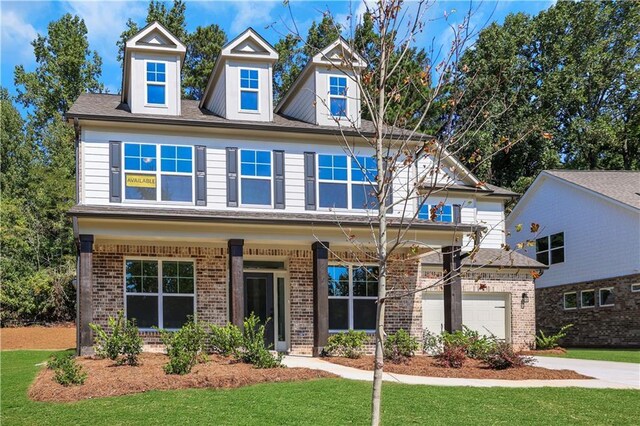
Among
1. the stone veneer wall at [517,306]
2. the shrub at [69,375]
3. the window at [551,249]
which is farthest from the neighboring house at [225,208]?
the window at [551,249]

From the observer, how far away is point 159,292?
16.7m

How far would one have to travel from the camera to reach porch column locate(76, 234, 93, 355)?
14.5 meters

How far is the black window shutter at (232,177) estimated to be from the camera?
16.6 metres

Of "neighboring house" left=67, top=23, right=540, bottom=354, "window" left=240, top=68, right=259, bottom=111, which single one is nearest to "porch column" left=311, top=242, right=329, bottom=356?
"neighboring house" left=67, top=23, right=540, bottom=354

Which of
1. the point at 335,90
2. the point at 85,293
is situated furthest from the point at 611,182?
the point at 85,293

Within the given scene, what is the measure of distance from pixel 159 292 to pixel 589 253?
646 inches

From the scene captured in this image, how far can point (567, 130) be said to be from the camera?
A: 37.0m

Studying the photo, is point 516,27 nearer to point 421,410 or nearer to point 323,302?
point 323,302

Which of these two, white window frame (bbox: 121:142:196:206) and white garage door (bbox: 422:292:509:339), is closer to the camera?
white window frame (bbox: 121:142:196:206)

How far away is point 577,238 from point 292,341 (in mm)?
13978

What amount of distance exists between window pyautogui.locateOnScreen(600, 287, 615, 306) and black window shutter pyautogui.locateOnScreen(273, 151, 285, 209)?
13.8 m

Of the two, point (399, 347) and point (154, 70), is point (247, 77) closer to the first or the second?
point (154, 70)

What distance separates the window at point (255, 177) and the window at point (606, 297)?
14.1m

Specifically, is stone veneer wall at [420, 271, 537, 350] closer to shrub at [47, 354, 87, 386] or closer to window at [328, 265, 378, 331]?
window at [328, 265, 378, 331]
